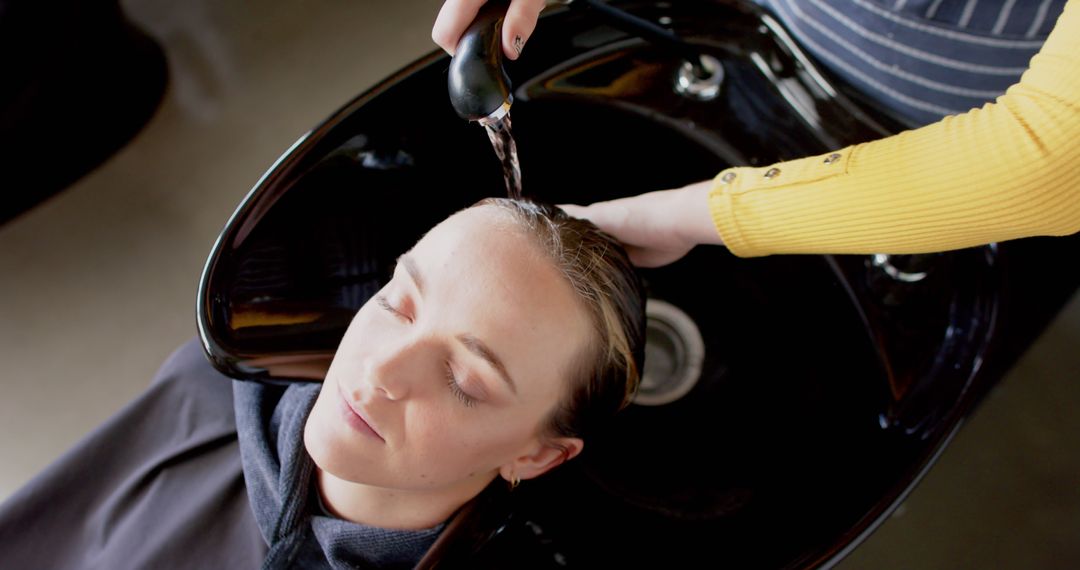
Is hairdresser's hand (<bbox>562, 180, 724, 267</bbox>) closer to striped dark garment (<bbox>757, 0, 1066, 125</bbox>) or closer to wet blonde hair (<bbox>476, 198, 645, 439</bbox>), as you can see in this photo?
wet blonde hair (<bbox>476, 198, 645, 439</bbox>)

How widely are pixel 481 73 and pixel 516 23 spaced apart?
62mm

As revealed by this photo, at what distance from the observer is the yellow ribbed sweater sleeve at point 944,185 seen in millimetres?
582

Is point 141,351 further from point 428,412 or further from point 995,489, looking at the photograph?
point 995,489

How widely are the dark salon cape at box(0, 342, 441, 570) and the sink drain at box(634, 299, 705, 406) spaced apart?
328 millimetres

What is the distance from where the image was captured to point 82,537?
36.1 inches

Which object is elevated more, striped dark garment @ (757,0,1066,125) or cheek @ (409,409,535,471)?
striped dark garment @ (757,0,1066,125)

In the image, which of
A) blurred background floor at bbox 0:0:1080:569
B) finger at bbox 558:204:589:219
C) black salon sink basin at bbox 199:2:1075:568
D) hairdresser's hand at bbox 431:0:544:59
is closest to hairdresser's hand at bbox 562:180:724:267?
finger at bbox 558:204:589:219

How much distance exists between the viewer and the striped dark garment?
0.71 metres

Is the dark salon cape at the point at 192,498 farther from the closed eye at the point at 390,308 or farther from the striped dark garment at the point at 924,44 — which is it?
the striped dark garment at the point at 924,44

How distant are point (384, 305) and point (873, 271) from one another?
0.54 m

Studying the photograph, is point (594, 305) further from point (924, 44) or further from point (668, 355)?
point (924, 44)

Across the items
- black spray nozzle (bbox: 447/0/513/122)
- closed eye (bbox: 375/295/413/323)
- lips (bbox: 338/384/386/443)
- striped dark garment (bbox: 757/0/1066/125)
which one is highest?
black spray nozzle (bbox: 447/0/513/122)

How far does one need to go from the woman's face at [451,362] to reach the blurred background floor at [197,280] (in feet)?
2.77

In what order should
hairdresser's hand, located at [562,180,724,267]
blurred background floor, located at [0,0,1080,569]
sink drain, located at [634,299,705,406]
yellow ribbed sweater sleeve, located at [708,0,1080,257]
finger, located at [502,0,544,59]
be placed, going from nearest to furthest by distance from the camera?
yellow ribbed sweater sleeve, located at [708,0,1080,257] → finger, located at [502,0,544,59] → hairdresser's hand, located at [562,180,724,267] → sink drain, located at [634,299,705,406] → blurred background floor, located at [0,0,1080,569]
